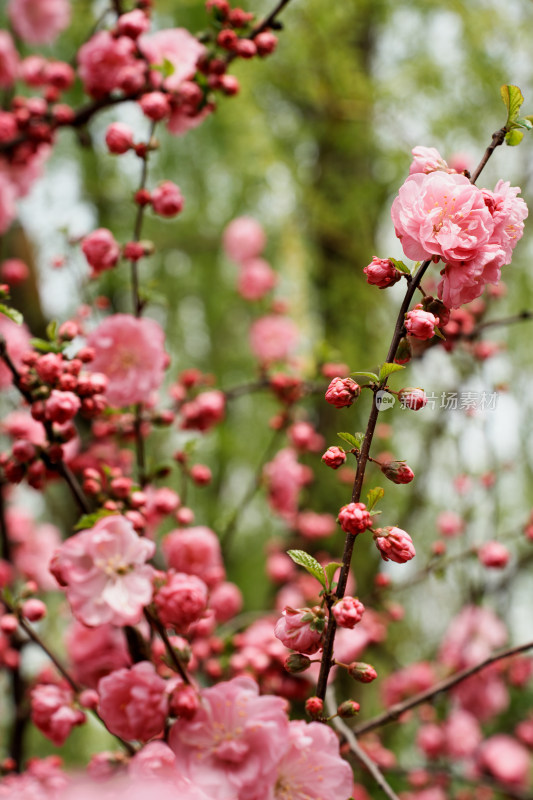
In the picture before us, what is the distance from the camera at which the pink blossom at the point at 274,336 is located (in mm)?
2162

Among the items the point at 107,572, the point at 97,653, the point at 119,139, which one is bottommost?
the point at 97,653

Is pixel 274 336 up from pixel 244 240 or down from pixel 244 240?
down

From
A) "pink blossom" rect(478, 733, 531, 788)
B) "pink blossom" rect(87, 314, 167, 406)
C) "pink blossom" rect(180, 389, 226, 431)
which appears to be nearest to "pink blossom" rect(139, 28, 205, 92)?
"pink blossom" rect(87, 314, 167, 406)

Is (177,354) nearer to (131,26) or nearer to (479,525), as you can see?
(479,525)

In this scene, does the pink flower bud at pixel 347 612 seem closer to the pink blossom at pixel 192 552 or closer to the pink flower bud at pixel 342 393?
the pink flower bud at pixel 342 393

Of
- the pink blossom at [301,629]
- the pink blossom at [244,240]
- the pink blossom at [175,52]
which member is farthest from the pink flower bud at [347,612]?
the pink blossom at [244,240]

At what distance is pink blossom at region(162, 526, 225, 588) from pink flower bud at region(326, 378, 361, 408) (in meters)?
0.55

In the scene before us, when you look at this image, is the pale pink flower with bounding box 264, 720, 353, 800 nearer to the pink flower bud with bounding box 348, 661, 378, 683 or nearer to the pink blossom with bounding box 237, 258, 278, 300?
the pink flower bud with bounding box 348, 661, 378, 683

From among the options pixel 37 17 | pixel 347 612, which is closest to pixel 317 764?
pixel 347 612

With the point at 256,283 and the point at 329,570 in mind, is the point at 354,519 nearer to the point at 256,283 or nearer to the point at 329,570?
the point at 329,570

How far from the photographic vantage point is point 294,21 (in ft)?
7.01

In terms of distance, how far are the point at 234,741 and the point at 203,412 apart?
642 millimetres

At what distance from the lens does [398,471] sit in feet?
1.86

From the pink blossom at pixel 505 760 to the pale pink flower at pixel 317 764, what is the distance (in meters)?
1.48
